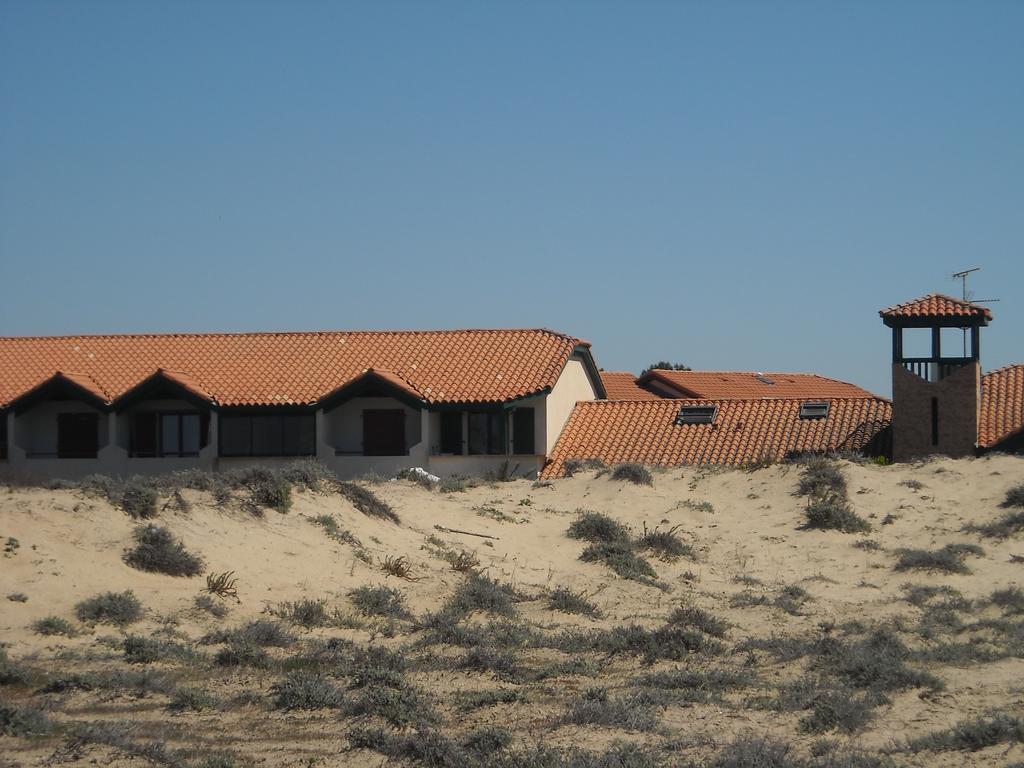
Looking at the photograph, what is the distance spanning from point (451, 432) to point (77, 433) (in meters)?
12.1

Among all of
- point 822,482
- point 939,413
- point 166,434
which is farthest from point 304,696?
point 166,434

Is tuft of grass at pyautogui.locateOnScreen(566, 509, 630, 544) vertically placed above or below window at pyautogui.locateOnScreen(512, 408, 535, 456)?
below

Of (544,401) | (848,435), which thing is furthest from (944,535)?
(544,401)

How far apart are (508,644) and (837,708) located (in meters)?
4.66

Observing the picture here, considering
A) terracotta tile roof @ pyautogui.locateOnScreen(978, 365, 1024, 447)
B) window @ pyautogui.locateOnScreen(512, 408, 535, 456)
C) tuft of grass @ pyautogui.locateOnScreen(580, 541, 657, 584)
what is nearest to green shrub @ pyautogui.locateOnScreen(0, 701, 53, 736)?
tuft of grass @ pyautogui.locateOnScreen(580, 541, 657, 584)

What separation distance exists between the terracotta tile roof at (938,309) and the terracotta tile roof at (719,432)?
417 centimetres

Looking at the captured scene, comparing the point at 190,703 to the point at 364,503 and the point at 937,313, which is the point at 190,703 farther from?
the point at 937,313

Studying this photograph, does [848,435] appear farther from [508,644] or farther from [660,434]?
[508,644]

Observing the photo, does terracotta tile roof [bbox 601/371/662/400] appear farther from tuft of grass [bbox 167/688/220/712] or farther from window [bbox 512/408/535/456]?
tuft of grass [bbox 167/688/220/712]

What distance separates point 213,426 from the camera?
127 feet

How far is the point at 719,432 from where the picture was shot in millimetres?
38156

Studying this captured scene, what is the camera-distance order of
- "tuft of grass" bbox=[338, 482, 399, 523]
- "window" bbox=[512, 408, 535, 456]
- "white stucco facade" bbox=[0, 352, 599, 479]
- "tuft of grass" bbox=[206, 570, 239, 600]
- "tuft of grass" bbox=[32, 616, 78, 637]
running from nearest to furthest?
1. "tuft of grass" bbox=[32, 616, 78, 637]
2. "tuft of grass" bbox=[206, 570, 239, 600]
3. "tuft of grass" bbox=[338, 482, 399, 523]
4. "white stucco facade" bbox=[0, 352, 599, 479]
5. "window" bbox=[512, 408, 535, 456]

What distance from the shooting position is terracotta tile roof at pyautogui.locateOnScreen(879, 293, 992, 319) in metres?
34.2

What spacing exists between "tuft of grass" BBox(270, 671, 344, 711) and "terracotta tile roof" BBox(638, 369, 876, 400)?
4197 cm
